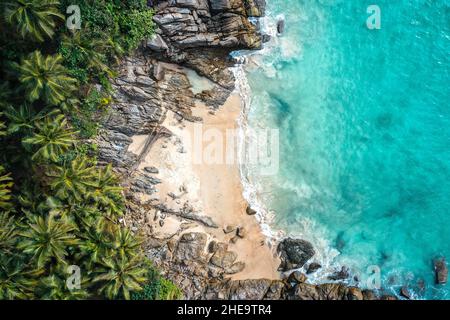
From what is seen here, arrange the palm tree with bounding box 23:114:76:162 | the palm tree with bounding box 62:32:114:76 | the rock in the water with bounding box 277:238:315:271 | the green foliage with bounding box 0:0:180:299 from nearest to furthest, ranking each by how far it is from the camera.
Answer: the green foliage with bounding box 0:0:180:299 → the palm tree with bounding box 23:114:76:162 → the palm tree with bounding box 62:32:114:76 → the rock in the water with bounding box 277:238:315:271

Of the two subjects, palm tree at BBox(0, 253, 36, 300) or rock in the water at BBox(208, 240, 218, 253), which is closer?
palm tree at BBox(0, 253, 36, 300)

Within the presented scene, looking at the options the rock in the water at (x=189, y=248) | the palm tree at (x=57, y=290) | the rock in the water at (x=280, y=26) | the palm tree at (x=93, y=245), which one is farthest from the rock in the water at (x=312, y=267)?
the rock in the water at (x=280, y=26)

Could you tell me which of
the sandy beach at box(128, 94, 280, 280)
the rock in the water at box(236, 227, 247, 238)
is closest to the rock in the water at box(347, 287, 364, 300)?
the sandy beach at box(128, 94, 280, 280)

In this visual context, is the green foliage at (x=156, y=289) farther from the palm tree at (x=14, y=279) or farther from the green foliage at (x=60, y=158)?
the palm tree at (x=14, y=279)

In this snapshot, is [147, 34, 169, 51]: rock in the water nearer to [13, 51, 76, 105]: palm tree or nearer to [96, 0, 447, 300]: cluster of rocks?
[96, 0, 447, 300]: cluster of rocks

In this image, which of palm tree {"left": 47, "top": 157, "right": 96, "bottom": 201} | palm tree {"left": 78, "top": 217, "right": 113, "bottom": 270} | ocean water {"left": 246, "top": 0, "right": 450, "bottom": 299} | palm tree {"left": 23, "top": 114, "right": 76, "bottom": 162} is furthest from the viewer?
ocean water {"left": 246, "top": 0, "right": 450, "bottom": 299}

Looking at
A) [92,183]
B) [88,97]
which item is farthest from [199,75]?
[92,183]

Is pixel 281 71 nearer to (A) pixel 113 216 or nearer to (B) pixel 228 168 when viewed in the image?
(B) pixel 228 168
